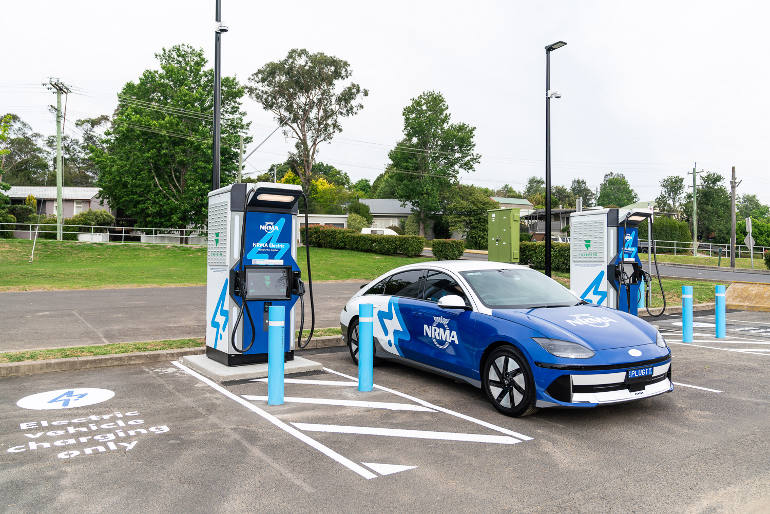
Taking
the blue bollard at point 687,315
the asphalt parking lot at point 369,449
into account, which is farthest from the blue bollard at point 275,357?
the blue bollard at point 687,315

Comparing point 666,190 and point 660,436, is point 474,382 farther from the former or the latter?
point 666,190

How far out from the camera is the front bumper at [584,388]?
210 inches

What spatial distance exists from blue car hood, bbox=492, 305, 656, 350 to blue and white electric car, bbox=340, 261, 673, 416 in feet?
0.04

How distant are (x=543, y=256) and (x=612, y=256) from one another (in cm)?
1468

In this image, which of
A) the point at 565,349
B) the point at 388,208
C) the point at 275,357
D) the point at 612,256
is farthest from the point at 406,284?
the point at 388,208

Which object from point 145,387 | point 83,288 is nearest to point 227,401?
point 145,387

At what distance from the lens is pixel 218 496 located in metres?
3.99

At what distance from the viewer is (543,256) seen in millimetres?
26125

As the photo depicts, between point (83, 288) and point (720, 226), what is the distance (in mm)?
69044

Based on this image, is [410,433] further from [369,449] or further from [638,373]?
[638,373]

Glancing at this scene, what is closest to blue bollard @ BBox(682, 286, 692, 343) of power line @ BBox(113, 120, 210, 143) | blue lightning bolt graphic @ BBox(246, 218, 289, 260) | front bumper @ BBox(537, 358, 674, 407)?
front bumper @ BBox(537, 358, 674, 407)

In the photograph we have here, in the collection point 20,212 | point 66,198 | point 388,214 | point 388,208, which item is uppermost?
point 388,208

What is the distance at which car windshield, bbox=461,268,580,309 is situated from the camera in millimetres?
6531

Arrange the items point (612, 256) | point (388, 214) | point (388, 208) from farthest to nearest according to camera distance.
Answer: point (388, 208)
point (388, 214)
point (612, 256)
